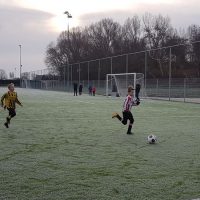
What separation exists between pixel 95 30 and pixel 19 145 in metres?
96.8

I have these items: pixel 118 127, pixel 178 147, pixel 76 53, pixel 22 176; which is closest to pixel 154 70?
pixel 118 127

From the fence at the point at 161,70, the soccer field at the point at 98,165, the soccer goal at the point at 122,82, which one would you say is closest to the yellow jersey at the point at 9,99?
the soccer field at the point at 98,165

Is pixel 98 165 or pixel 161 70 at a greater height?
pixel 161 70

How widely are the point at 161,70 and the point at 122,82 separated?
14.7 ft

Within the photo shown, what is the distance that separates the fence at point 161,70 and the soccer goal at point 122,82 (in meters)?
0.70

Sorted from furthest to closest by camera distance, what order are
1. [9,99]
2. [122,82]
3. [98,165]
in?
[122,82] < [9,99] < [98,165]

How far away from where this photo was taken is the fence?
40844 mm

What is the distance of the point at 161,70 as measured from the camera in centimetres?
4856

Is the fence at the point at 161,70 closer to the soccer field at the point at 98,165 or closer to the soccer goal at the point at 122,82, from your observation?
the soccer goal at the point at 122,82

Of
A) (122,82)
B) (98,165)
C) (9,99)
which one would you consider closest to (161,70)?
(122,82)

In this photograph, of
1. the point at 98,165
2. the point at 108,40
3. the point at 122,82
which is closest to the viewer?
the point at 98,165

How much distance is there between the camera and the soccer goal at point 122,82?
4509 centimetres

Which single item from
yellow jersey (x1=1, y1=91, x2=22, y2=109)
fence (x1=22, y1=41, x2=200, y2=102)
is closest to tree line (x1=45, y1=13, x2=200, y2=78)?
fence (x1=22, y1=41, x2=200, y2=102)

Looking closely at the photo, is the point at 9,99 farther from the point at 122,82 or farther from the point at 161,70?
the point at 161,70
